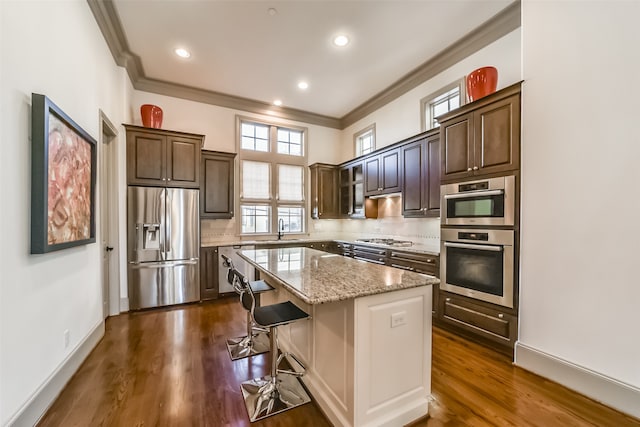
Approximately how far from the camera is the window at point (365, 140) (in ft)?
16.8

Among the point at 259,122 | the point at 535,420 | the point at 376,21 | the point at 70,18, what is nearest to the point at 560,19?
the point at 376,21

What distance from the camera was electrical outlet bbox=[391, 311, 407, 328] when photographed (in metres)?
1.54

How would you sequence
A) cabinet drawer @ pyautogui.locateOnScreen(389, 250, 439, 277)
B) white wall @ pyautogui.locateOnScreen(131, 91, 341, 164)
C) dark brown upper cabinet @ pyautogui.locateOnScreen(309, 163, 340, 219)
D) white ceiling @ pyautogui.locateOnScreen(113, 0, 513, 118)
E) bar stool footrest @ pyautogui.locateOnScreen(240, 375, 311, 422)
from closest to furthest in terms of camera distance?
bar stool footrest @ pyautogui.locateOnScreen(240, 375, 311, 422) → white ceiling @ pyautogui.locateOnScreen(113, 0, 513, 118) → cabinet drawer @ pyautogui.locateOnScreen(389, 250, 439, 277) → white wall @ pyautogui.locateOnScreen(131, 91, 341, 164) → dark brown upper cabinet @ pyautogui.locateOnScreen(309, 163, 340, 219)

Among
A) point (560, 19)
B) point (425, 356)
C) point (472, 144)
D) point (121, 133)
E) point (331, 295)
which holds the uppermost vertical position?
point (560, 19)

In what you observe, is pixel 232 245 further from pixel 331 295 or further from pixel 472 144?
pixel 472 144

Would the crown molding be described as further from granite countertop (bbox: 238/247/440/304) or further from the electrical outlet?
the electrical outlet

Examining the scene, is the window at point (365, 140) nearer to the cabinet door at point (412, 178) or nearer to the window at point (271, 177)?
the window at point (271, 177)

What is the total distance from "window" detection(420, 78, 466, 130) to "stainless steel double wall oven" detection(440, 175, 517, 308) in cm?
131

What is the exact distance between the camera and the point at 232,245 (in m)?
4.24

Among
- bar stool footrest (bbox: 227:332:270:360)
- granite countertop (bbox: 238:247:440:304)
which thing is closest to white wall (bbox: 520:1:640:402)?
granite countertop (bbox: 238:247:440:304)

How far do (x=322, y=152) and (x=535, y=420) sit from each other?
206 inches

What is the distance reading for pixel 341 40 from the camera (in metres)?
3.20

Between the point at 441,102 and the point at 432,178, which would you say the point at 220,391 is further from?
the point at 441,102

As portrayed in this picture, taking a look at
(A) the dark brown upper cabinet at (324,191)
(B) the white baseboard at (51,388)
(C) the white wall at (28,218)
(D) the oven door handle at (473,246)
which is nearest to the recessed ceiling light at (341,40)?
(A) the dark brown upper cabinet at (324,191)
